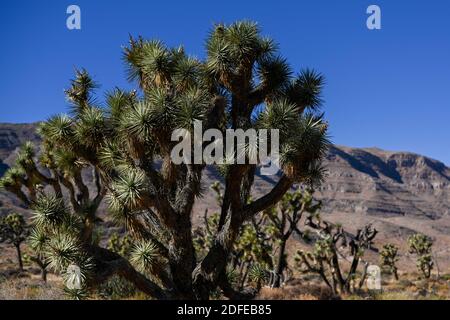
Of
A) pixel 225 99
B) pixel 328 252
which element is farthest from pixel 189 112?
pixel 328 252

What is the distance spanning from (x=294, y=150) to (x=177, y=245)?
10.7 feet

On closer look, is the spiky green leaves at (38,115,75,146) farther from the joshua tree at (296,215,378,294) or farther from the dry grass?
the joshua tree at (296,215,378,294)

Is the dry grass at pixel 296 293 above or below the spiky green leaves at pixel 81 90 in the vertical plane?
below

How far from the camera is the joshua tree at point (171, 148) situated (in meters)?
9.14

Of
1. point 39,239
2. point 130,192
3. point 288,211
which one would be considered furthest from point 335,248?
point 39,239

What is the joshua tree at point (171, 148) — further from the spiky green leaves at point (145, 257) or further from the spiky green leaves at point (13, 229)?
the spiky green leaves at point (13, 229)

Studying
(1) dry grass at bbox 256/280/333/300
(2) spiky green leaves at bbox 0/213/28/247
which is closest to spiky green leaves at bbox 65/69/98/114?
(1) dry grass at bbox 256/280/333/300

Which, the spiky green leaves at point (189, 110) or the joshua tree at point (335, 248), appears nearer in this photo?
the spiky green leaves at point (189, 110)

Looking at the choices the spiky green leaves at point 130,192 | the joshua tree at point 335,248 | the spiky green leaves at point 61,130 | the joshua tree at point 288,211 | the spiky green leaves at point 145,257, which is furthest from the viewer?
the joshua tree at point 335,248

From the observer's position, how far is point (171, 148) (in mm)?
9656

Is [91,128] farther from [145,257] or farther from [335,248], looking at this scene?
[335,248]

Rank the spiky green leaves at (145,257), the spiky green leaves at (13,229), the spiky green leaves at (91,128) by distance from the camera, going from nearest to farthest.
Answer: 1. the spiky green leaves at (145,257)
2. the spiky green leaves at (91,128)
3. the spiky green leaves at (13,229)

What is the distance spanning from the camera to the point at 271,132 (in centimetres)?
→ 944

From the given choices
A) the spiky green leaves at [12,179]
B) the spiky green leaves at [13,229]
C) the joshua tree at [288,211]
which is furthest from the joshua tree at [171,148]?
the spiky green leaves at [13,229]
